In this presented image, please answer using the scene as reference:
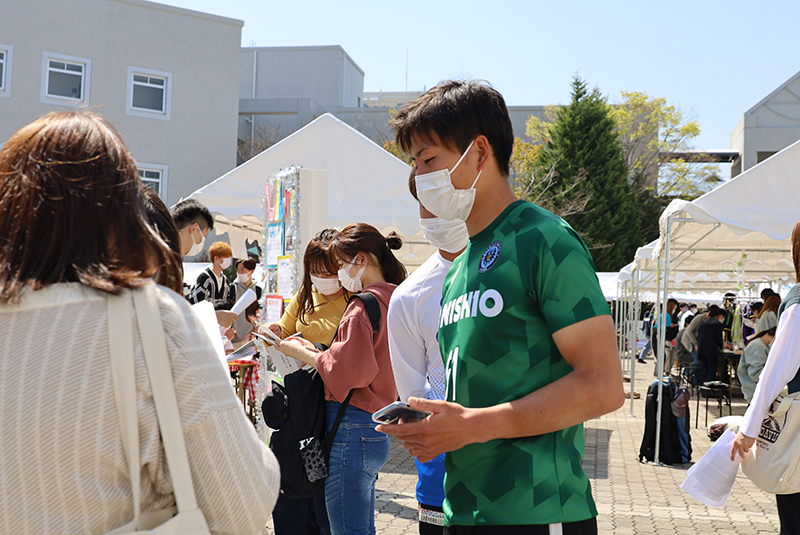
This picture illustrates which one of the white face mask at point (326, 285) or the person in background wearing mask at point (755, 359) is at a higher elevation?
the white face mask at point (326, 285)

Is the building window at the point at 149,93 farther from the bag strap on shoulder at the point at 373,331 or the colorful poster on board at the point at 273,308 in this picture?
the bag strap on shoulder at the point at 373,331

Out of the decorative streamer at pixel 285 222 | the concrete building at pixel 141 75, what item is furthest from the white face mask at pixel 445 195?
the concrete building at pixel 141 75

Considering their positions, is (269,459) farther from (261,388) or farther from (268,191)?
(268,191)

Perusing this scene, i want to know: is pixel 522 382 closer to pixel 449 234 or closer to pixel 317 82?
pixel 449 234

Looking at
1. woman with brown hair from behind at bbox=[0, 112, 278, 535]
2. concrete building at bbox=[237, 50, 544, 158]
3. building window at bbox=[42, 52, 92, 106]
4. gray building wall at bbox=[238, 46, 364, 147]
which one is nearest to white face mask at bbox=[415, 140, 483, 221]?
woman with brown hair from behind at bbox=[0, 112, 278, 535]

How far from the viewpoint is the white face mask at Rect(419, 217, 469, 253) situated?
3.12 meters

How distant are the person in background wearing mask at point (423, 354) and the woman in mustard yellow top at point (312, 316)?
116 centimetres

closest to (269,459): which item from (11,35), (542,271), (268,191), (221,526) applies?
(221,526)

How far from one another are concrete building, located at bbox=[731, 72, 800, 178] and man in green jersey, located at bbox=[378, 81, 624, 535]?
1744 inches

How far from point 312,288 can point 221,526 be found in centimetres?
297

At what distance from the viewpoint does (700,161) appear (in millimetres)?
42875

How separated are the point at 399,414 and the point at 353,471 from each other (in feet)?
5.87

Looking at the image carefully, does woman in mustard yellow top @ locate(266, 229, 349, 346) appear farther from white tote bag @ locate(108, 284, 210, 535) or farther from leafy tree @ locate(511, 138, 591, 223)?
leafy tree @ locate(511, 138, 591, 223)

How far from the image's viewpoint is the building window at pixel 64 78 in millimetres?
24016
